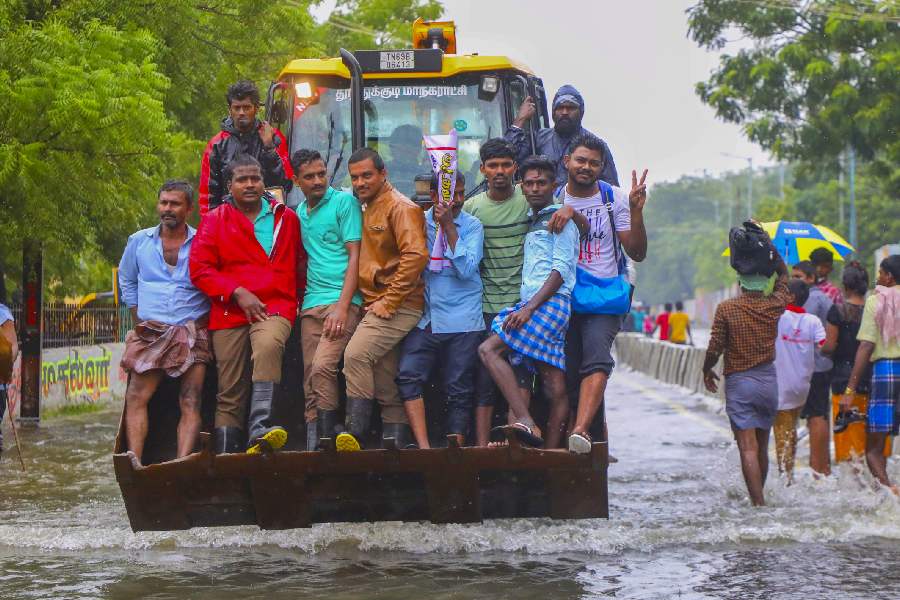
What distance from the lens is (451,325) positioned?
838cm

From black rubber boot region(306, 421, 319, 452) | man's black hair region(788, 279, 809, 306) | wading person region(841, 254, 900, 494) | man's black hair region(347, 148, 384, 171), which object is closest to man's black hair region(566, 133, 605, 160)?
man's black hair region(347, 148, 384, 171)

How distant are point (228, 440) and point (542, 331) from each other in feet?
6.20

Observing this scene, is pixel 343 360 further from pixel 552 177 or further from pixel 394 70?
pixel 394 70

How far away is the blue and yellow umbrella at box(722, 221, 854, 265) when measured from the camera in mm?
15516

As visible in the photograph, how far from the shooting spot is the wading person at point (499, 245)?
854 cm

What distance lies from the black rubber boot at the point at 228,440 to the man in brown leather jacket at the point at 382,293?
715mm

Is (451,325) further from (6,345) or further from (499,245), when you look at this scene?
(6,345)

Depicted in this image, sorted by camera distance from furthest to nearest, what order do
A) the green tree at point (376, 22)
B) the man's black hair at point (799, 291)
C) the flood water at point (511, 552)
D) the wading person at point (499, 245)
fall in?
1. the green tree at point (376, 22)
2. the man's black hair at point (799, 291)
3. the wading person at point (499, 245)
4. the flood water at point (511, 552)

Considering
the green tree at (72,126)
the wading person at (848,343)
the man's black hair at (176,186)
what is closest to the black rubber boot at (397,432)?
the man's black hair at (176,186)

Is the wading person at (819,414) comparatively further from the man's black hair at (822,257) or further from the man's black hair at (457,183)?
the man's black hair at (457,183)

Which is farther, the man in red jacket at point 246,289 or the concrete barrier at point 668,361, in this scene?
the concrete barrier at point 668,361

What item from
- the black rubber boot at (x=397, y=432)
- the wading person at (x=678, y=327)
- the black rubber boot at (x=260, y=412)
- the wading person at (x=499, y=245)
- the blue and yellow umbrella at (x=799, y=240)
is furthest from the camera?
the wading person at (x=678, y=327)

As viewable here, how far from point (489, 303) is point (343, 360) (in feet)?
3.02

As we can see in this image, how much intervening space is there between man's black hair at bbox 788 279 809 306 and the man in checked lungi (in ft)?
13.9
